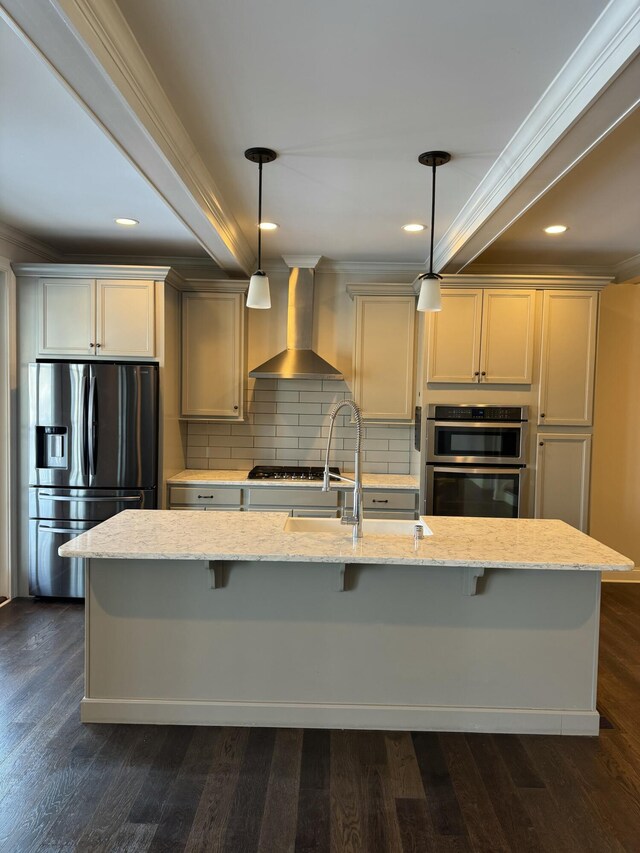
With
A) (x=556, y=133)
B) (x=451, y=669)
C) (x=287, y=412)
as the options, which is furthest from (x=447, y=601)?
(x=287, y=412)

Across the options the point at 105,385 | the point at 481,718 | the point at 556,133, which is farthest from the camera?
the point at 105,385

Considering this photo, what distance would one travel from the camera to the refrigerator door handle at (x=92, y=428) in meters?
3.77

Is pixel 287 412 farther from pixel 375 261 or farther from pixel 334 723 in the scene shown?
pixel 334 723

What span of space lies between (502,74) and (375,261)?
2.55 m

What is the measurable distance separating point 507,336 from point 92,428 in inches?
119

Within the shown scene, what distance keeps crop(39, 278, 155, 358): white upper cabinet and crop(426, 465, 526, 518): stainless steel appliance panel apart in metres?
2.29

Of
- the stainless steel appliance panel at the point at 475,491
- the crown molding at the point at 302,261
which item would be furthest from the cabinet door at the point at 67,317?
the stainless steel appliance panel at the point at 475,491

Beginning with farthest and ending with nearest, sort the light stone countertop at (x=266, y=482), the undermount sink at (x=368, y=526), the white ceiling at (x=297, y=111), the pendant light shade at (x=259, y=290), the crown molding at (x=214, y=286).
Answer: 1. the crown molding at (x=214, y=286)
2. the light stone countertop at (x=266, y=482)
3. the undermount sink at (x=368, y=526)
4. the pendant light shade at (x=259, y=290)
5. the white ceiling at (x=297, y=111)

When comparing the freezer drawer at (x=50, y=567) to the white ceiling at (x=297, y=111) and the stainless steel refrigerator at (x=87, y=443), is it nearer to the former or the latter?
the stainless steel refrigerator at (x=87, y=443)

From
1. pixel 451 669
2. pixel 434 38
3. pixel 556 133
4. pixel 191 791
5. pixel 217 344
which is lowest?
pixel 191 791

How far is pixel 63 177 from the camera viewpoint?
2859 mm

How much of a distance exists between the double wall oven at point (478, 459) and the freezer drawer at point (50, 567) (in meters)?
2.56

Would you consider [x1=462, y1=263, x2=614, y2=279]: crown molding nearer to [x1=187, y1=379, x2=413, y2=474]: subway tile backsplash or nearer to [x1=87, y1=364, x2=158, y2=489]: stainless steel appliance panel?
[x1=187, y1=379, x2=413, y2=474]: subway tile backsplash

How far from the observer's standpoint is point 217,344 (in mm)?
4305
